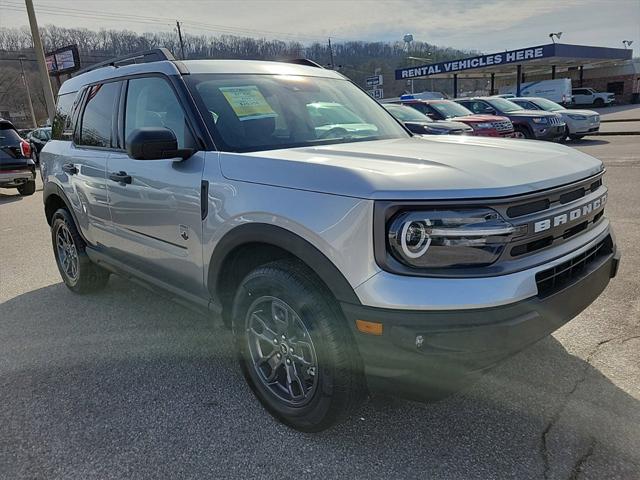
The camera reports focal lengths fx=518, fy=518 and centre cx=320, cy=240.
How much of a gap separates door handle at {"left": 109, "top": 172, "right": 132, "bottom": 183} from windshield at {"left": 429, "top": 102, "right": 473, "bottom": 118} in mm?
11560

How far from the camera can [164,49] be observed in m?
3.56

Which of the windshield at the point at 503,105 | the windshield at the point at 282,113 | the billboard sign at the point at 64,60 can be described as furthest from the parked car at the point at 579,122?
the billboard sign at the point at 64,60

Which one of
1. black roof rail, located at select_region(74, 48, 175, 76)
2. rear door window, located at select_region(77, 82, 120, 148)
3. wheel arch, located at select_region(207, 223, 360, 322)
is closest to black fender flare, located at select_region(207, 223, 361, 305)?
wheel arch, located at select_region(207, 223, 360, 322)

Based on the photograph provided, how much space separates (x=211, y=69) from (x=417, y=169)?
1722 millimetres

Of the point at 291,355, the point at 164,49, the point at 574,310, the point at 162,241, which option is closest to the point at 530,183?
the point at 574,310

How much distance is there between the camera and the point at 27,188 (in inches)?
498

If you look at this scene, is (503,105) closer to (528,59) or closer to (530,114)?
(530,114)

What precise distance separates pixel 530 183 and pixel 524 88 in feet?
138

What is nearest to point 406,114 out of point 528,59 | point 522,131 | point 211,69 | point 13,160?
point 522,131

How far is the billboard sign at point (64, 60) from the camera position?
3030cm

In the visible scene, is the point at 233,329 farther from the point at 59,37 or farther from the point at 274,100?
the point at 59,37

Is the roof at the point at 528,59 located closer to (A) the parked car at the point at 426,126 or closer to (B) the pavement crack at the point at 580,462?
(A) the parked car at the point at 426,126

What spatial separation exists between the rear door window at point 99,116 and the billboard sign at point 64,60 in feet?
98.6

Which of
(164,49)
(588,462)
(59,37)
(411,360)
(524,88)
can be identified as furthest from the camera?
(524,88)
